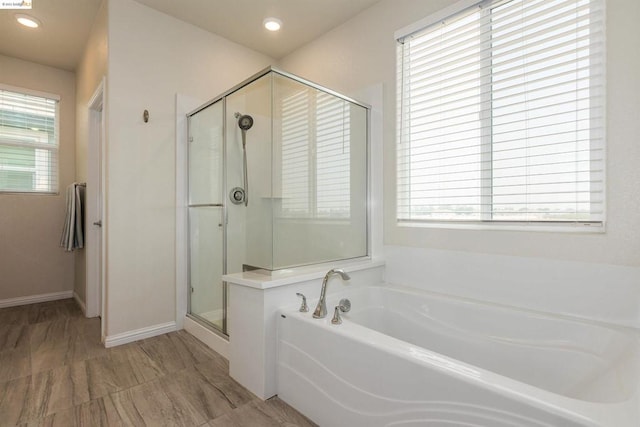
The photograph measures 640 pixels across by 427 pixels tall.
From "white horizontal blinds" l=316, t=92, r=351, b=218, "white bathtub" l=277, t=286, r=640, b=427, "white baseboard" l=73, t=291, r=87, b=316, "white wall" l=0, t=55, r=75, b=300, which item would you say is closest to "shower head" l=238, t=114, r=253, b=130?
"white horizontal blinds" l=316, t=92, r=351, b=218

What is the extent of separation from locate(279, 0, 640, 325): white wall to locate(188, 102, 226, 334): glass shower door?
1.18m

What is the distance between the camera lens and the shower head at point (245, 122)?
2.18 meters

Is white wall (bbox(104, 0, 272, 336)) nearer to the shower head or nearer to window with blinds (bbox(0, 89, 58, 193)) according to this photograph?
the shower head

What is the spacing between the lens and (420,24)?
7.02 feet

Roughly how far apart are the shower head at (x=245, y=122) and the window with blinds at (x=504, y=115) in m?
1.06

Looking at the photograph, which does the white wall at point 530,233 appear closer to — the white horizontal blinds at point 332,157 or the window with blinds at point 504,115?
the window with blinds at point 504,115

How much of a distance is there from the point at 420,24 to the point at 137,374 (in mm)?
2898

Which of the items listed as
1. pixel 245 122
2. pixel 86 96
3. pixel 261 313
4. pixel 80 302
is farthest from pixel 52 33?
pixel 261 313

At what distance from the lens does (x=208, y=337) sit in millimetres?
2355

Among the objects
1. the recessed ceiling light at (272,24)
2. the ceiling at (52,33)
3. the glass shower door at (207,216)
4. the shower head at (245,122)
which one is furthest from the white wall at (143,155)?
the shower head at (245,122)

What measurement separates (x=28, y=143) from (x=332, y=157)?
3531mm

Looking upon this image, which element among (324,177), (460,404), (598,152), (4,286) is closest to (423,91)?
(324,177)

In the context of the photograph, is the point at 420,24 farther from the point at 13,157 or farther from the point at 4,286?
the point at 4,286

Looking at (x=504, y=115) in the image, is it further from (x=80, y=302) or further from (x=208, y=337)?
(x=80, y=302)
